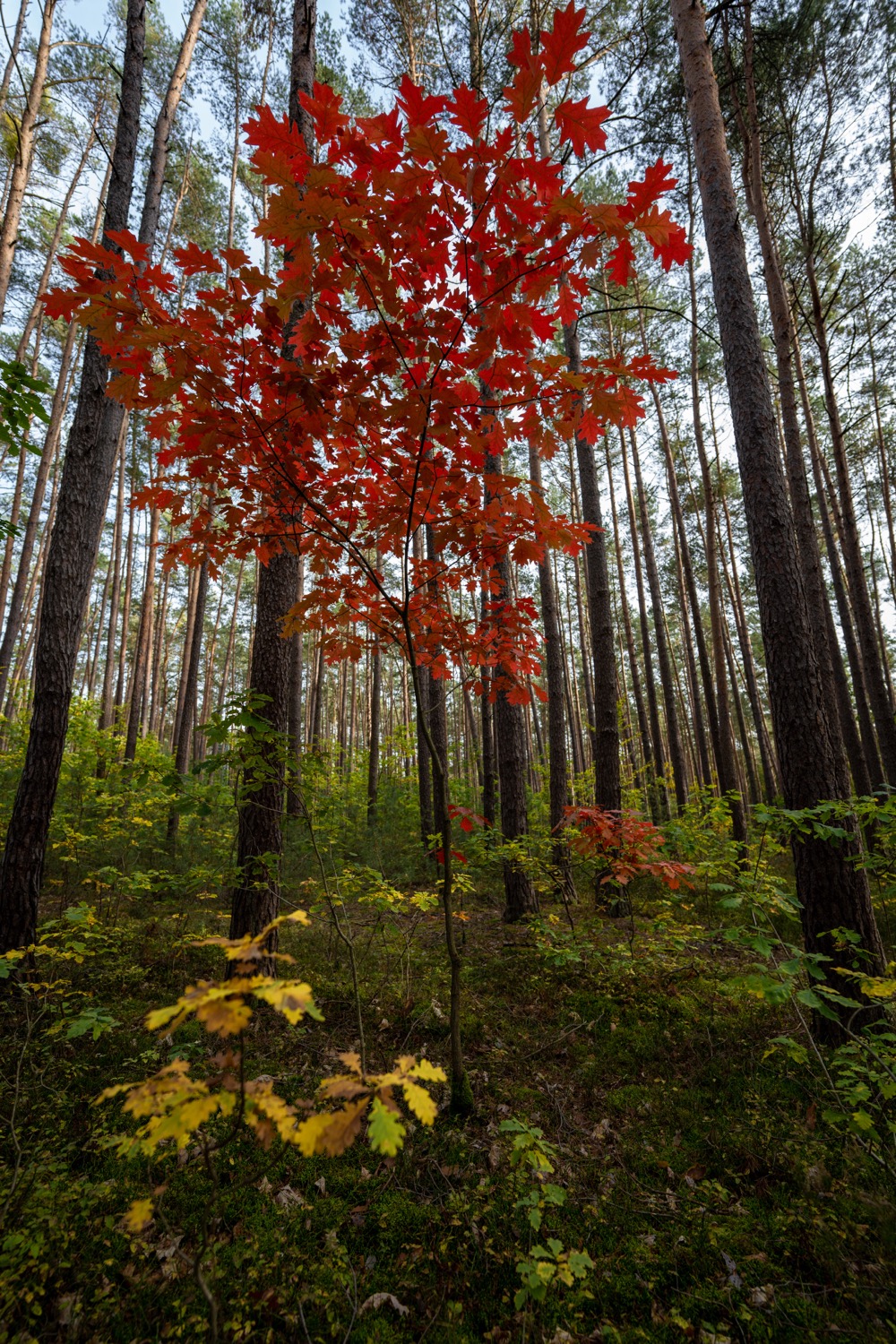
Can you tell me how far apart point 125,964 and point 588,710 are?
1703 centimetres

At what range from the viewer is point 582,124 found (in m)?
1.87

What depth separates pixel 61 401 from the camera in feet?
41.1

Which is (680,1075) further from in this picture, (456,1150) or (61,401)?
(61,401)

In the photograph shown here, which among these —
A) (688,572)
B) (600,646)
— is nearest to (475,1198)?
(600,646)

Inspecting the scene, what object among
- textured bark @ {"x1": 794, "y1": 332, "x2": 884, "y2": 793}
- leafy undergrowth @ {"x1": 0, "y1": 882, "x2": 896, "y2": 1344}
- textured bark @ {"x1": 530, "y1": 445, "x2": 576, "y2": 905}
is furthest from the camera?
textured bark @ {"x1": 794, "y1": 332, "x2": 884, "y2": 793}

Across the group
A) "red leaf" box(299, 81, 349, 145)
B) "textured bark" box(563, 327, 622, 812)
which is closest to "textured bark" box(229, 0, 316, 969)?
"red leaf" box(299, 81, 349, 145)

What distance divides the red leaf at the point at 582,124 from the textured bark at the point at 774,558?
6.96 ft

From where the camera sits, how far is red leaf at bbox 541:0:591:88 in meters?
1.64

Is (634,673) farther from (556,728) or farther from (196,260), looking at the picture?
(196,260)

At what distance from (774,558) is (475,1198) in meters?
3.70

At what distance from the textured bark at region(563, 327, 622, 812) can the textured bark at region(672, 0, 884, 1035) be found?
240 centimetres

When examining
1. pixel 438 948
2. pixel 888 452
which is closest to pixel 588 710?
pixel 888 452

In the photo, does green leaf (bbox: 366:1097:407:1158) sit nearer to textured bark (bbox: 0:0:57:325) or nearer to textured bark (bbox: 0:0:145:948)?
textured bark (bbox: 0:0:145:948)

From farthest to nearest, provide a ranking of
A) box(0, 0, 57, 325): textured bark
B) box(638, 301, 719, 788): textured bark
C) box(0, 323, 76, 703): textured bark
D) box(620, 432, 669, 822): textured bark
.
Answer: box(620, 432, 669, 822): textured bark
box(0, 323, 76, 703): textured bark
box(638, 301, 719, 788): textured bark
box(0, 0, 57, 325): textured bark
